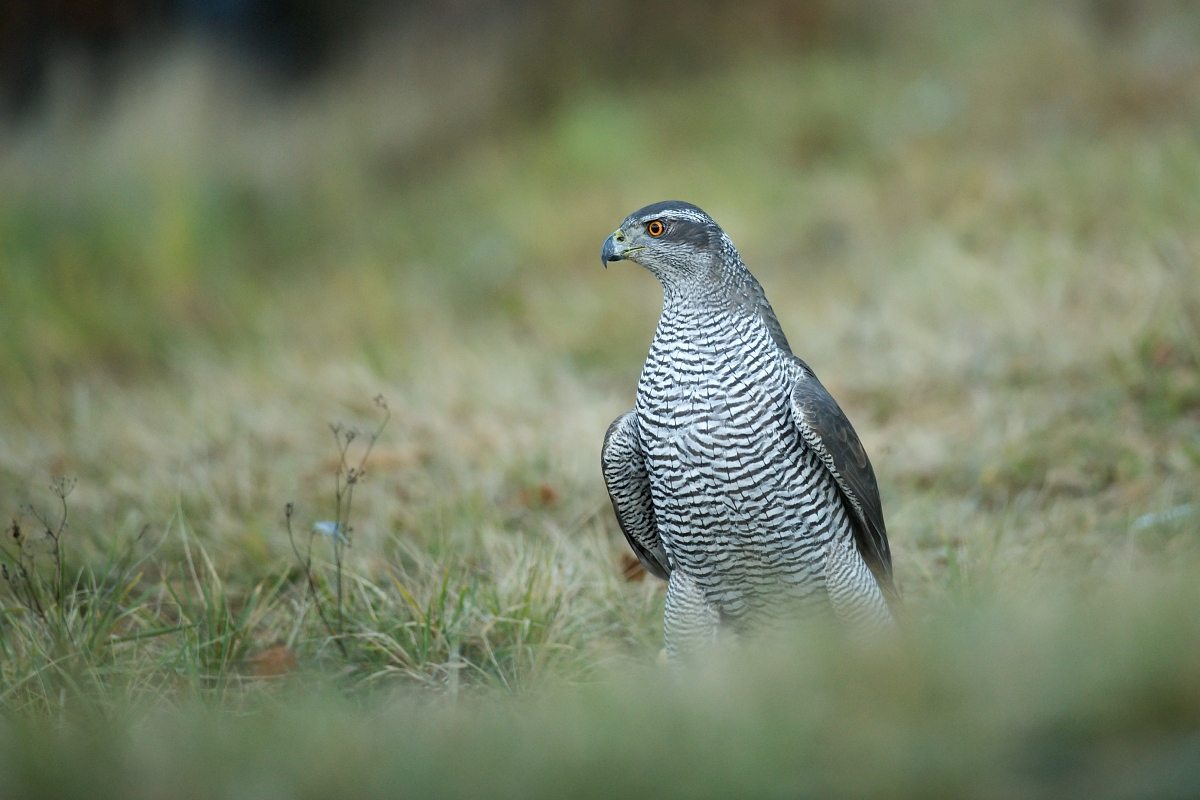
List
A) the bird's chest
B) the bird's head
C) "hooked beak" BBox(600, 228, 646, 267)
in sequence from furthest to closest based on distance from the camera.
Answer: "hooked beak" BBox(600, 228, 646, 267) < the bird's head < the bird's chest

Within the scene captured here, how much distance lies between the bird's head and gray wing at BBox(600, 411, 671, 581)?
48cm

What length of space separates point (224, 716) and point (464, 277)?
19.9 feet

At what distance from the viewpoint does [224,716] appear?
261cm

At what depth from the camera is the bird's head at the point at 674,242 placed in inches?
120

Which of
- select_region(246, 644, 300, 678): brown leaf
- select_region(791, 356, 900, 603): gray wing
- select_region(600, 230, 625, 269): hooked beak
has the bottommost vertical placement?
select_region(246, 644, 300, 678): brown leaf

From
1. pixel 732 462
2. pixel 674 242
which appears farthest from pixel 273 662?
pixel 674 242

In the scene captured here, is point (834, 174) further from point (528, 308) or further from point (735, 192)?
point (528, 308)

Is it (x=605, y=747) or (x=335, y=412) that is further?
(x=335, y=412)

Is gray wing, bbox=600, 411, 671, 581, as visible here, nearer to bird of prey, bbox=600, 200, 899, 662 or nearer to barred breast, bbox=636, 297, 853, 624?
bird of prey, bbox=600, 200, 899, 662

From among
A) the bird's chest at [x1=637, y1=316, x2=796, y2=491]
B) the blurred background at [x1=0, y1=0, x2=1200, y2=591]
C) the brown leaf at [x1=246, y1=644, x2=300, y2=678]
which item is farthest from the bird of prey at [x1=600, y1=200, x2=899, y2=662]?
the brown leaf at [x1=246, y1=644, x2=300, y2=678]

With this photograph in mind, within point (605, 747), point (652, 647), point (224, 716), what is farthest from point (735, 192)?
point (605, 747)

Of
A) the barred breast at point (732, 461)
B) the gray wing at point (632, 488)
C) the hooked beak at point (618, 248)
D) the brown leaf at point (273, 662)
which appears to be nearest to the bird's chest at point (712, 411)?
the barred breast at point (732, 461)

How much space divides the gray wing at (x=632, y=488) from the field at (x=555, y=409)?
0.29 meters

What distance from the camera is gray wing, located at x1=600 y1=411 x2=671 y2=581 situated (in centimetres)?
311
